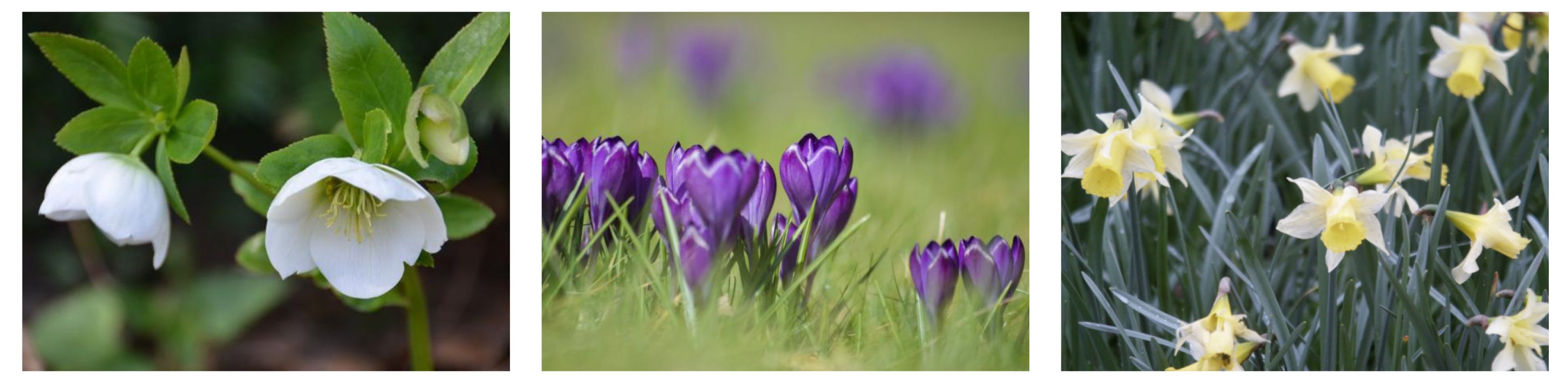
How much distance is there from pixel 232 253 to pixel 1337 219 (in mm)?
1182

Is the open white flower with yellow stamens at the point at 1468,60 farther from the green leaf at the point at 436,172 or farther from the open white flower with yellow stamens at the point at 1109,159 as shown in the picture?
the green leaf at the point at 436,172

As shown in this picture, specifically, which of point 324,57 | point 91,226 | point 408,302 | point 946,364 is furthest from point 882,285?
point 91,226

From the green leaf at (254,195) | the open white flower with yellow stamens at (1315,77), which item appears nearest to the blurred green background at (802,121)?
the green leaf at (254,195)

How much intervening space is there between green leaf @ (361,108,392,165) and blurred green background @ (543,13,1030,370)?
0.67 feet

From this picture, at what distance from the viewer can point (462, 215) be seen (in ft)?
2.81

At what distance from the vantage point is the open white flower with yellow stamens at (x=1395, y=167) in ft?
3.25

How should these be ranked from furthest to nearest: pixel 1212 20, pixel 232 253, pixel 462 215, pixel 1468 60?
pixel 232 253, pixel 1212 20, pixel 1468 60, pixel 462 215

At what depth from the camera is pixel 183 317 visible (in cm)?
122

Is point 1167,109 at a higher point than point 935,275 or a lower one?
higher

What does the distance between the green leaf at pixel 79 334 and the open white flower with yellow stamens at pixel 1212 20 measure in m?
1.12

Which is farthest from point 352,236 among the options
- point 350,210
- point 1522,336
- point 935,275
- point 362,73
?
point 1522,336

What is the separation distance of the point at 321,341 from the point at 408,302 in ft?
1.89

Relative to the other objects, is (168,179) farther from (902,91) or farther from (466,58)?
(902,91)

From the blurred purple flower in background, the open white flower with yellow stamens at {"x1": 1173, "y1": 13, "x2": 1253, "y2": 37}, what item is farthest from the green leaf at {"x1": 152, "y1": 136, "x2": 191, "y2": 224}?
the open white flower with yellow stamens at {"x1": 1173, "y1": 13, "x2": 1253, "y2": 37}
